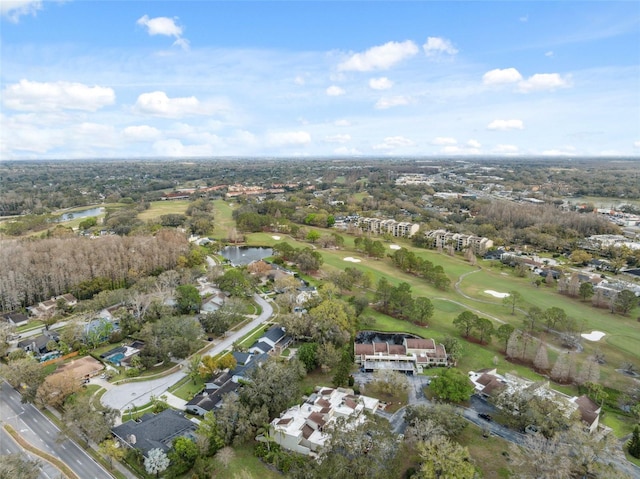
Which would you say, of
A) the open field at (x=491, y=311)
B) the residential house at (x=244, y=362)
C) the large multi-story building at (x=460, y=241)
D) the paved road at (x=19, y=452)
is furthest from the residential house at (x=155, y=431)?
the large multi-story building at (x=460, y=241)

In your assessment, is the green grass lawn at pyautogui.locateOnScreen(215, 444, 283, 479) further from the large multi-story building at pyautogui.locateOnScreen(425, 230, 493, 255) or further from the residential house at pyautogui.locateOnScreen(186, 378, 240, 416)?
the large multi-story building at pyautogui.locateOnScreen(425, 230, 493, 255)

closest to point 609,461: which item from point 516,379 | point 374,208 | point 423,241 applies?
point 516,379

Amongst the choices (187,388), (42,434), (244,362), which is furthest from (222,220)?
(42,434)

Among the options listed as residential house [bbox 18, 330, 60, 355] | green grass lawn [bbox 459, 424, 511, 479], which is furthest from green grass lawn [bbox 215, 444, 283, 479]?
residential house [bbox 18, 330, 60, 355]

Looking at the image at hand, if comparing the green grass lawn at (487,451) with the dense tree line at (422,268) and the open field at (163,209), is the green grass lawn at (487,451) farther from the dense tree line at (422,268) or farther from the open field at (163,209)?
the open field at (163,209)

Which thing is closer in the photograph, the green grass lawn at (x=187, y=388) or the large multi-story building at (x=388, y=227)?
the green grass lawn at (x=187, y=388)
